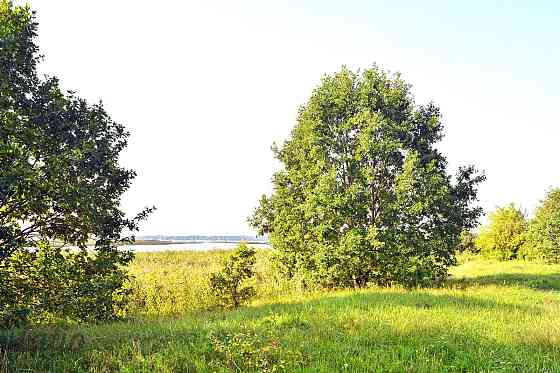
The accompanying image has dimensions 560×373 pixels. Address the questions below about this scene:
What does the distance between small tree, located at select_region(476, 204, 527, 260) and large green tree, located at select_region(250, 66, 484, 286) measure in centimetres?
2608

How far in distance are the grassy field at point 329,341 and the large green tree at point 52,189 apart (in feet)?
4.17

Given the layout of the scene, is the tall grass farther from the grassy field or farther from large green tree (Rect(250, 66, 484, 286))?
the grassy field

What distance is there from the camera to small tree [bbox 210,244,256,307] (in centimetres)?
1847

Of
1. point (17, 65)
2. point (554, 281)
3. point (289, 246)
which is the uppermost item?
point (17, 65)

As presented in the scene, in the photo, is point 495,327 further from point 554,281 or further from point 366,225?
point 554,281

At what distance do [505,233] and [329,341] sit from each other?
41.5 meters

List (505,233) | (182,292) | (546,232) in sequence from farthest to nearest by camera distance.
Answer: (505,233), (546,232), (182,292)

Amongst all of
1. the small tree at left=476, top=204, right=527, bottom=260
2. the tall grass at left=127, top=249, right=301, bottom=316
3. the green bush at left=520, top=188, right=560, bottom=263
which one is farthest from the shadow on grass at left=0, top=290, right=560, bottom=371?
the small tree at left=476, top=204, right=527, bottom=260

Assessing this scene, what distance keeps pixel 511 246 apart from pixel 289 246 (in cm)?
3260

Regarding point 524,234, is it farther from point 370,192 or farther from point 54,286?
point 54,286

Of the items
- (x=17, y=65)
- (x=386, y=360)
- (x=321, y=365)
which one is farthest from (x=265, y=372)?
(x=17, y=65)

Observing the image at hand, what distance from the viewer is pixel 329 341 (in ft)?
31.6

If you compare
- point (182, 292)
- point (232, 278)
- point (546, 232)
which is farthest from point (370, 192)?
point (546, 232)

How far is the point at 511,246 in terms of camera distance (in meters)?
43.4
